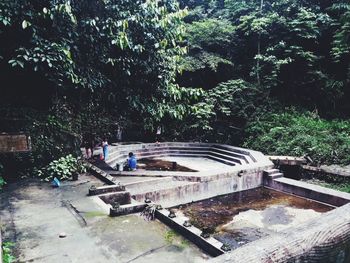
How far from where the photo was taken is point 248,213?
9.16 metres

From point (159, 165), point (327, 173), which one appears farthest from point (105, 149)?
point (327, 173)

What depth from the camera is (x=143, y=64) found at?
32.9 ft

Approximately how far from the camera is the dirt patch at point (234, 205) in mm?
8664

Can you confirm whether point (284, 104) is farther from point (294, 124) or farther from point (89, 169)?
point (89, 169)

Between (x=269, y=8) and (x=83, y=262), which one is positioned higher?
(x=269, y=8)

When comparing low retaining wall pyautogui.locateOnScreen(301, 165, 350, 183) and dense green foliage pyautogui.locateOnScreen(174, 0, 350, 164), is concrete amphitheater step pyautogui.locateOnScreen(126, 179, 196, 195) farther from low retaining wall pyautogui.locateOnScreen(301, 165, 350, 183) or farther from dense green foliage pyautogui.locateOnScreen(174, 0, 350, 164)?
dense green foliage pyautogui.locateOnScreen(174, 0, 350, 164)

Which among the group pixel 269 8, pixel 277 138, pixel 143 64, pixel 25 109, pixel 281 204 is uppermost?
pixel 269 8

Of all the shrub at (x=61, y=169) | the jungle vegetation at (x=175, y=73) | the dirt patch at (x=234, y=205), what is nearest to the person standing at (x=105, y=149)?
the jungle vegetation at (x=175, y=73)

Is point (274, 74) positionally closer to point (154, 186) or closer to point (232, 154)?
point (232, 154)

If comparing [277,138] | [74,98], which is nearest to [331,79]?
[277,138]

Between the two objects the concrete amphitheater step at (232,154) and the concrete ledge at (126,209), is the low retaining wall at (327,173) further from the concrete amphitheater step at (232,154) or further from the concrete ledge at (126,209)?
the concrete ledge at (126,209)

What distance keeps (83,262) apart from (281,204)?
7.37 meters

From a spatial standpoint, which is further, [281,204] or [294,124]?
[294,124]

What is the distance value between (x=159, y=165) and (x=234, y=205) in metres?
5.35
